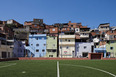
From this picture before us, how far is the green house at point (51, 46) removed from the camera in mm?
60578

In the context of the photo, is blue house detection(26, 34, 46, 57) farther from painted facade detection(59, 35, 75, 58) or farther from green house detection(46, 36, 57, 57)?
painted facade detection(59, 35, 75, 58)

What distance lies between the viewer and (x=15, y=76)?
445 inches

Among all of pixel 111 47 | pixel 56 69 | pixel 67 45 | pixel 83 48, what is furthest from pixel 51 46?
pixel 56 69

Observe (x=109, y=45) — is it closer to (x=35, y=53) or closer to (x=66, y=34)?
(x=66, y=34)

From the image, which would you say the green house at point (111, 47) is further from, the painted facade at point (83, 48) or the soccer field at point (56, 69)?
the soccer field at point (56, 69)

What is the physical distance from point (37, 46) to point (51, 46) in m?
6.80

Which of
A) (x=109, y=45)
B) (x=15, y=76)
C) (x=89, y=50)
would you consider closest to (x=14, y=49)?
(x=89, y=50)

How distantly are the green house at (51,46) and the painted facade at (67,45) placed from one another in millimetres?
2395

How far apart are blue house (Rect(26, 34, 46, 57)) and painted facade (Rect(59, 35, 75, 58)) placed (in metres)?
8.05

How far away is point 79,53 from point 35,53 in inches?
808

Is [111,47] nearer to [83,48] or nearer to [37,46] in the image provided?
[83,48]

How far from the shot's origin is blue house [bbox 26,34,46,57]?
60.7 meters

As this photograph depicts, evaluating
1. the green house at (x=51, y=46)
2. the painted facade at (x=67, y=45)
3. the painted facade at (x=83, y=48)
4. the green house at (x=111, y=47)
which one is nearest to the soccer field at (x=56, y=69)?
the green house at (x=111, y=47)

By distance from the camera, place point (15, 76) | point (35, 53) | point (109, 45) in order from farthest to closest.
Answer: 1. point (35, 53)
2. point (109, 45)
3. point (15, 76)
